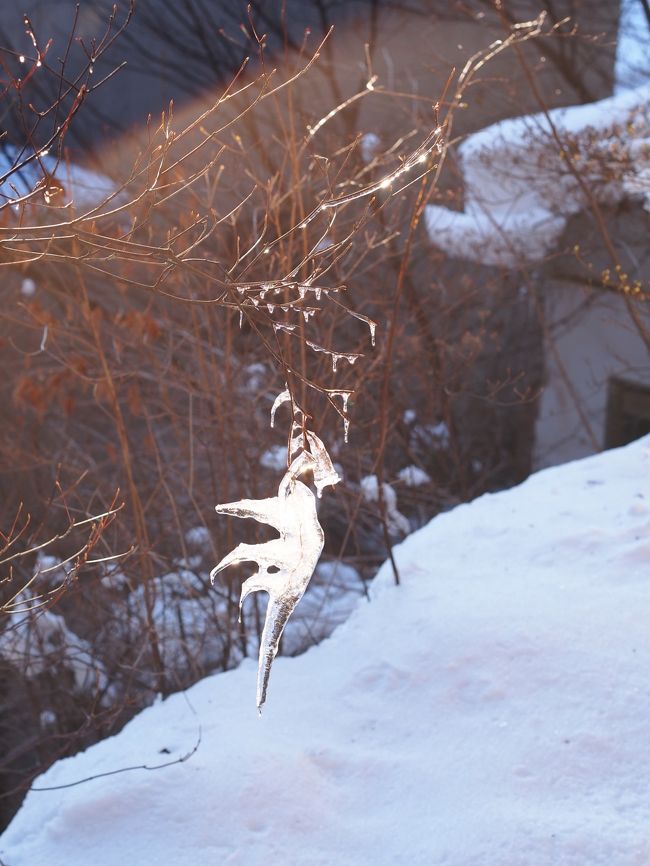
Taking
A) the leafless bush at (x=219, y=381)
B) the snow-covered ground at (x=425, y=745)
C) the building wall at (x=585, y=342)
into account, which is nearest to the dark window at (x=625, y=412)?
the building wall at (x=585, y=342)

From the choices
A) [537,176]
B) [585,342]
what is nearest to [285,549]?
[537,176]

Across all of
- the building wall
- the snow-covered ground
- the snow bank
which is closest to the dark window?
the building wall

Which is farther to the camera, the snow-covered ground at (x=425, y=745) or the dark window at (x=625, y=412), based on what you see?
the dark window at (x=625, y=412)

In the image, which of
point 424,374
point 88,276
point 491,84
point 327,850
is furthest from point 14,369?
point 327,850

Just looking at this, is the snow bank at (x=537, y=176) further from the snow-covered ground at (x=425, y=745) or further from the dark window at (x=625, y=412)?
the snow-covered ground at (x=425, y=745)

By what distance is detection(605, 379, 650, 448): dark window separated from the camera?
8570 millimetres

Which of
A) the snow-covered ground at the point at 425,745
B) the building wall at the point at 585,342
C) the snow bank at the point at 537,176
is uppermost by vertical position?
the snow bank at the point at 537,176

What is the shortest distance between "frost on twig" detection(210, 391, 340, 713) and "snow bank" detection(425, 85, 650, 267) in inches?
211

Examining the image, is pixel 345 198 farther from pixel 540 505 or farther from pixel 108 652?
pixel 108 652

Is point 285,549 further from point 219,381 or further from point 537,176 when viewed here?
point 537,176

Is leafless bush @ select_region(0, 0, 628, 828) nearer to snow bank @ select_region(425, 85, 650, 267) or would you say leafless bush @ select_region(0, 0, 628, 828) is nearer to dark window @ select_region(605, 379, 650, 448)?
snow bank @ select_region(425, 85, 650, 267)

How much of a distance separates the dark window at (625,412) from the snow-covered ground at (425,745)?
5040mm

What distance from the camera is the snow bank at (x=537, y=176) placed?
6.59 m

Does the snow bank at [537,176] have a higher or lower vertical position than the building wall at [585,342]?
higher
